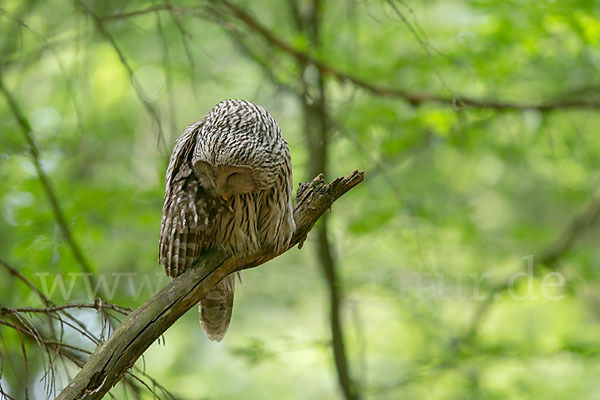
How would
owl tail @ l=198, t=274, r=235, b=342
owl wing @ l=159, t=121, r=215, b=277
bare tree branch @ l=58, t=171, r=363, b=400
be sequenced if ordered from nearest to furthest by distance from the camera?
bare tree branch @ l=58, t=171, r=363, b=400
owl wing @ l=159, t=121, r=215, b=277
owl tail @ l=198, t=274, r=235, b=342

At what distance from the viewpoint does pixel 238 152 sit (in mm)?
2584

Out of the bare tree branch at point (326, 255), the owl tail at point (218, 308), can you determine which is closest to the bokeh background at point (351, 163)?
the bare tree branch at point (326, 255)

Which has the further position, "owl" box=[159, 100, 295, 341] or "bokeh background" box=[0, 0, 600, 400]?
"bokeh background" box=[0, 0, 600, 400]

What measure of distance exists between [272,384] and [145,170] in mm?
4649

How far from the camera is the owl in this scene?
270 centimetres

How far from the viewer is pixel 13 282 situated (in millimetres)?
5957

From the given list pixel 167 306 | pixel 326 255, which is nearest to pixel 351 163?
pixel 326 255

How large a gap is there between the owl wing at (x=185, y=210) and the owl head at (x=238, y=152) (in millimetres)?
75

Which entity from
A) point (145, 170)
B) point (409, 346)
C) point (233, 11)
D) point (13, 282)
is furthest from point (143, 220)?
point (409, 346)

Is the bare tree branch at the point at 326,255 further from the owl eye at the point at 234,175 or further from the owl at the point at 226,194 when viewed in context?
the owl eye at the point at 234,175

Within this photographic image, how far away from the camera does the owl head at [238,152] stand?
2.61 m

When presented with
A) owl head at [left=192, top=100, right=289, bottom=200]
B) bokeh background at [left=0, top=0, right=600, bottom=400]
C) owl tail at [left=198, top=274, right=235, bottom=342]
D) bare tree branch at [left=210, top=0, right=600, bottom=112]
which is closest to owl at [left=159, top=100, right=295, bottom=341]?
owl head at [left=192, top=100, right=289, bottom=200]

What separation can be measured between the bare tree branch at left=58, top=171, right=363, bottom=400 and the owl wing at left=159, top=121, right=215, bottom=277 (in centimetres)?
11

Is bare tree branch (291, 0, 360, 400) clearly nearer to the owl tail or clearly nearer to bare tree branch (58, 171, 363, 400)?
the owl tail
